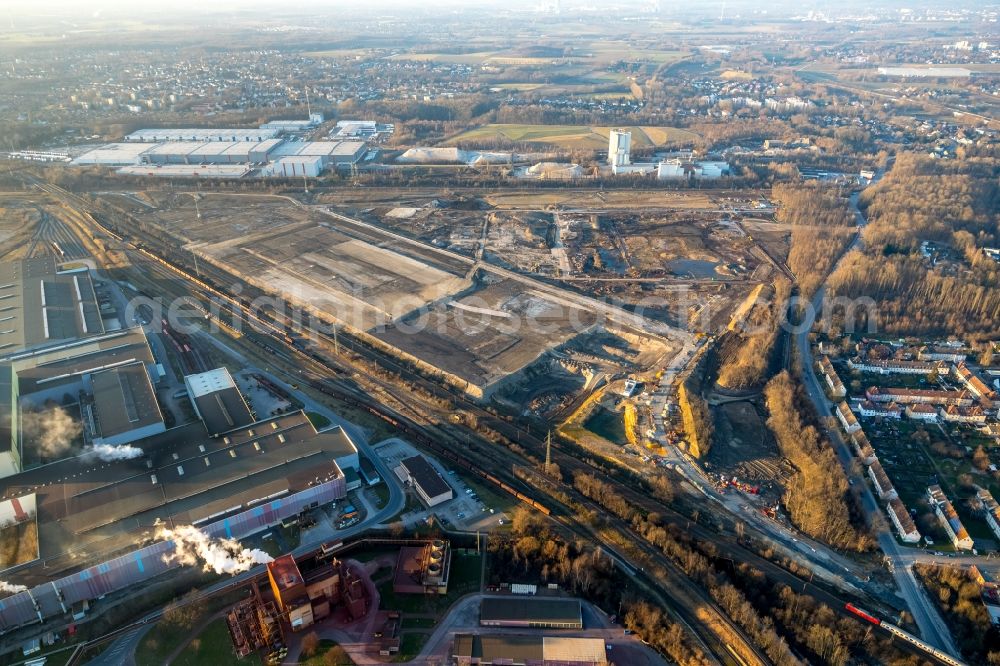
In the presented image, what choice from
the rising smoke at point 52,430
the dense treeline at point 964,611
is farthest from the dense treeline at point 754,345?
the rising smoke at point 52,430

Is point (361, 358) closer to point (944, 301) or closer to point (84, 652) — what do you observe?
point (84, 652)

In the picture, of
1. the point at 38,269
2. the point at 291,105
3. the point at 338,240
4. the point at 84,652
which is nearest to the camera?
the point at 84,652

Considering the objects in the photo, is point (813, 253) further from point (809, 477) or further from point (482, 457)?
point (482, 457)

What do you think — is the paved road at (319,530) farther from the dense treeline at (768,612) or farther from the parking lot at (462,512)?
the dense treeline at (768,612)

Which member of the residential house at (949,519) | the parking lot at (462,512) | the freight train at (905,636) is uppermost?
the parking lot at (462,512)

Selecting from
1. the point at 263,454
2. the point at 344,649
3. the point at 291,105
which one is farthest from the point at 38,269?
the point at 291,105
